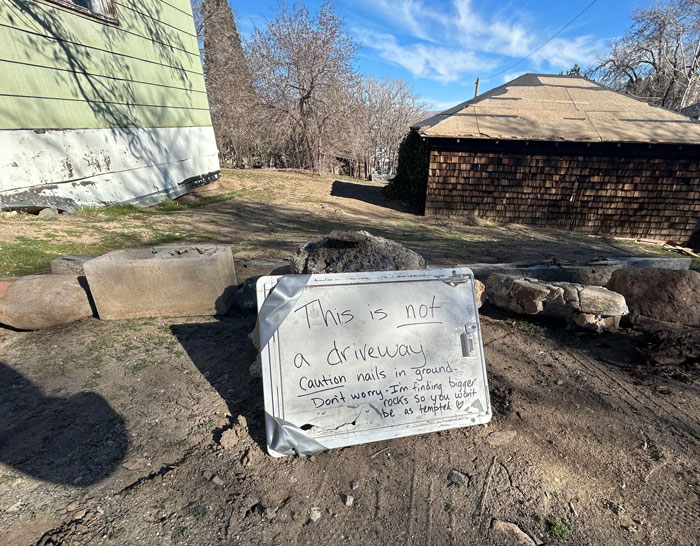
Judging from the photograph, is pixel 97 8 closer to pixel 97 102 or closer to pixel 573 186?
pixel 97 102

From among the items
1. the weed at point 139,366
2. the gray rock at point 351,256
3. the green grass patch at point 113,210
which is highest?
the gray rock at point 351,256

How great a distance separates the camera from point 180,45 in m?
9.69

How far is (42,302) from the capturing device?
9.92 feet

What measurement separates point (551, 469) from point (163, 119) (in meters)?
10.9

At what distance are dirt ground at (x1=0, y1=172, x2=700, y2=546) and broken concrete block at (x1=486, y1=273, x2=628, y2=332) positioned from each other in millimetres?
182

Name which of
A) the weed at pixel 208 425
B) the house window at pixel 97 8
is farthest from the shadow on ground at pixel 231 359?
the house window at pixel 97 8

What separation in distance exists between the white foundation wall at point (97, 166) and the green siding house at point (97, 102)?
18 millimetres

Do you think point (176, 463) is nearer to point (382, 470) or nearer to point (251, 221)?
point (382, 470)

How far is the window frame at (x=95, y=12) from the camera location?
6.42m

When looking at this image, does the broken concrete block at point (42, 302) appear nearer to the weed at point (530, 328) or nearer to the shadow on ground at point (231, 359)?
the shadow on ground at point (231, 359)

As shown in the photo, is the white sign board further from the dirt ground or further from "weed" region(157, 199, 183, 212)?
"weed" region(157, 199, 183, 212)

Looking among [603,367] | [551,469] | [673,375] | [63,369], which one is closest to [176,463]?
[63,369]

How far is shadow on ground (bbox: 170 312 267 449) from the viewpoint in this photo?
2205 millimetres

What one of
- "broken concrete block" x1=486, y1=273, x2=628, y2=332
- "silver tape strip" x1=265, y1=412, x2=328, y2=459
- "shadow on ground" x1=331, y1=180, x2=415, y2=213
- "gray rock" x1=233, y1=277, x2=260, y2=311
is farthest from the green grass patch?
"broken concrete block" x1=486, y1=273, x2=628, y2=332
